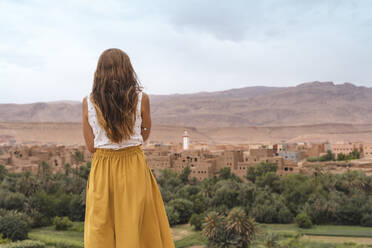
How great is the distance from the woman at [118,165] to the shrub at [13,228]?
1589 cm

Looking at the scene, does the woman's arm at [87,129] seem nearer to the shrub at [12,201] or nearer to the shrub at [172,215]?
the shrub at [172,215]

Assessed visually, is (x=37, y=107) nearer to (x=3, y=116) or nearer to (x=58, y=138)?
(x=3, y=116)

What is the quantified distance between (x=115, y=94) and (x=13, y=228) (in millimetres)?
16172

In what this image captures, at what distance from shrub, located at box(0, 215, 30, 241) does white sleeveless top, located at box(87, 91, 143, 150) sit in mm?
15957

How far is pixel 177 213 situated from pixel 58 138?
4335 centimetres

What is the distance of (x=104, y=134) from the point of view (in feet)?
6.91

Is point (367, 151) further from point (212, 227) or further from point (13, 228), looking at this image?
point (13, 228)

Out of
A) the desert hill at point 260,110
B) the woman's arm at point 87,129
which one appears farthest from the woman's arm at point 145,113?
the desert hill at point 260,110

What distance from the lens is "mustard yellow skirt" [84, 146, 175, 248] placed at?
6.65ft

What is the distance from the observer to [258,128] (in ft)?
211

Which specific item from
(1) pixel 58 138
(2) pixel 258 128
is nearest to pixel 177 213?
(1) pixel 58 138

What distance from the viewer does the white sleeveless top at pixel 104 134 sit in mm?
2088

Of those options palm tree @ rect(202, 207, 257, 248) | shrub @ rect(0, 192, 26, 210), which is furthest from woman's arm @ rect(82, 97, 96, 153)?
shrub @ rect(0, 192, 26, 210)

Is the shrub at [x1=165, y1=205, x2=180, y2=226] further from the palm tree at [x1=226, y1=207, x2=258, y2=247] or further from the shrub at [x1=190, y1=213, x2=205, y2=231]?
the palm tree at [x1=226, y1=207, x2=258, y2=247]
